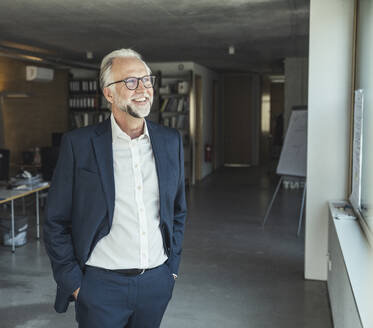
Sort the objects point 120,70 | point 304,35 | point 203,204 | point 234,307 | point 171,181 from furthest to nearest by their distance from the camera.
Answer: point 203,204, point 304,35, point 234,307, point 171,181, point 120,70

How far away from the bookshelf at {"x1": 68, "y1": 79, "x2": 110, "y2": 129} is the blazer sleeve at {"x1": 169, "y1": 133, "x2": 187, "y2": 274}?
9.93 m

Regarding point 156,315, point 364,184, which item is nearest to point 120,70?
point 156,315

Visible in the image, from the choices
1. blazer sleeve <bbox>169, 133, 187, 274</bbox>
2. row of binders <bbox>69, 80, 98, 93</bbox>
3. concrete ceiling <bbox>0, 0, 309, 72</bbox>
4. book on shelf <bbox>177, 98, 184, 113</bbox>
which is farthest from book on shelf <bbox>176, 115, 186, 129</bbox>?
blazer sleeve <bbox>169, 133, 187, 274</bbox>

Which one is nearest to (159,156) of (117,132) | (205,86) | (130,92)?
(117,132)

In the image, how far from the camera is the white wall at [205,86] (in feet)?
39.2

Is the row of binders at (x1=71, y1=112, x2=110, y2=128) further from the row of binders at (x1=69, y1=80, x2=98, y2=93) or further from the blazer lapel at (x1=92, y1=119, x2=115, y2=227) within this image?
the blazer lapel at (x1=92, y1=119, x2=115, y2=227)

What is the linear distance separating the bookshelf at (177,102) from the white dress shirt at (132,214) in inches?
377

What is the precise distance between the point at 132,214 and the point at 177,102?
9896 millimetres

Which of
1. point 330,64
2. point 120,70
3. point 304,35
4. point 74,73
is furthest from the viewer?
point 74,73

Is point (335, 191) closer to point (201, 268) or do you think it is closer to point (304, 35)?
point (201, 268)

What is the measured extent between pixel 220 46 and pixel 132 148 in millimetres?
7440

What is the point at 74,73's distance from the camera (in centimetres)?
1259

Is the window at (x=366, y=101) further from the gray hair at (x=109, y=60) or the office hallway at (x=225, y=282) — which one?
the gray hair at (x=109, y=60)

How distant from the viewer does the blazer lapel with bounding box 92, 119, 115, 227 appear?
2.00 meters
